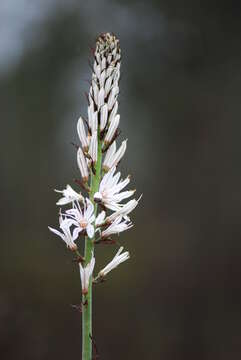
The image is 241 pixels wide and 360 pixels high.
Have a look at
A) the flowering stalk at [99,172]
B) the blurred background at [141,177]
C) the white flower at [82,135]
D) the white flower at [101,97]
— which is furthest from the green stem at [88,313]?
the blurred background at [141,177]

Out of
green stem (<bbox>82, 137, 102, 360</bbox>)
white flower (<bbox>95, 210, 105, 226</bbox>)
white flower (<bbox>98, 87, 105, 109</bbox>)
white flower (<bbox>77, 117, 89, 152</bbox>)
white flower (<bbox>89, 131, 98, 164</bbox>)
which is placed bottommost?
green stem (<bbox>82, 137, 102, 360</bbox>)

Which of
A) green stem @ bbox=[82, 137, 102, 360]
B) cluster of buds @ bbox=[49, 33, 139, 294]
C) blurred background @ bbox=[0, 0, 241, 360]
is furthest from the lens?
blurred background @ bbox=[0, 0, 241, 360]

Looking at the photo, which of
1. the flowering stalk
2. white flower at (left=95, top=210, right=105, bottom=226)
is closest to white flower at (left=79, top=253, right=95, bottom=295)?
the flowering stalk

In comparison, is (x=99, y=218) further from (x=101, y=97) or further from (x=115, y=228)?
(x=101, y=97)

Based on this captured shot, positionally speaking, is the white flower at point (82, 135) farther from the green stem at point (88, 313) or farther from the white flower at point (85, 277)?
the white flower at point (85, 277)

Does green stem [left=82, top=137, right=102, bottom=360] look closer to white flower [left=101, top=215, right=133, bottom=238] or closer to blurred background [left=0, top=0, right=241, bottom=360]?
white flower [left=101, top=215, right=133, bottom=238]

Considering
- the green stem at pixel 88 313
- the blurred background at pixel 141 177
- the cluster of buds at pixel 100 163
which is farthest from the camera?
the blurred background at pixel 141 177
